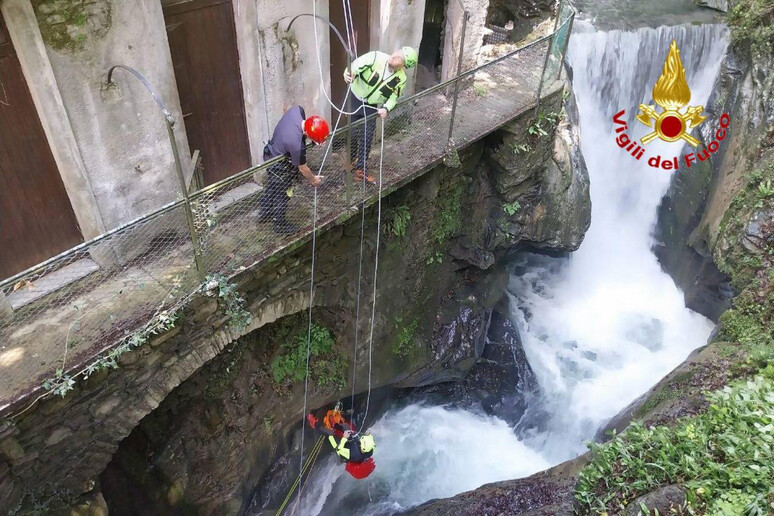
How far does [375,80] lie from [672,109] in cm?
721

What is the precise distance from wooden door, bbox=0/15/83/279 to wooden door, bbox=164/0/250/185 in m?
1.54

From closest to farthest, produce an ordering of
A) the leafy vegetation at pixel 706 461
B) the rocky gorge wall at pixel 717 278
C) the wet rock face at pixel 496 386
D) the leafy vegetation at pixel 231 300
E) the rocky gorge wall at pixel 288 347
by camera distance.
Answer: the leafy vegetation at pixel 706 461
the rocky gorge wall at pixel 288 347
the leafy vegetation at pixel 231 300
the rocky gorge wall at pixel 717 278
the wet rock face at pixel 496 386

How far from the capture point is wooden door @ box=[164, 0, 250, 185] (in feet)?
19.1

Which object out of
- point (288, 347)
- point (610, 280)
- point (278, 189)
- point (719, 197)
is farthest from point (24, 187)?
point (719, 197)

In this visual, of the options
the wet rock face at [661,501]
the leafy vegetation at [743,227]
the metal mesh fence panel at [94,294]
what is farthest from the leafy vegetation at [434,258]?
the wet rock face at [661,501]

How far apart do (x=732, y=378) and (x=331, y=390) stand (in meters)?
5.18

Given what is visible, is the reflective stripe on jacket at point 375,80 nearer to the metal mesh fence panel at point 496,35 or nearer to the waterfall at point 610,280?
the metal mesh fence panel at point 496,35

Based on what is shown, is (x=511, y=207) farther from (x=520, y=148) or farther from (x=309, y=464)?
(x=309, y=464)

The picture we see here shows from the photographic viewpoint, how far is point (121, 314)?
5027 millimetres

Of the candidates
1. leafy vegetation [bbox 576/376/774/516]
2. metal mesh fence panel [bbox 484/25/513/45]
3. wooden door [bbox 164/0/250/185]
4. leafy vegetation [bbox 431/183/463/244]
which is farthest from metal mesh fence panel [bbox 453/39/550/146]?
leafy vegetation [bbox 576/376/774/516]

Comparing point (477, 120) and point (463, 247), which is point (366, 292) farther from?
point (477, 120)

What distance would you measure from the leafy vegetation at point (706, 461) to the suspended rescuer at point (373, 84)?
409 centimetres

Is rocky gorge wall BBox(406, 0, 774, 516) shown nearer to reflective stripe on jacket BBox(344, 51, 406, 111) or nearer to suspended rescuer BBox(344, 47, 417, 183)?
suspended rescuer BBox(344, 47, 417, 183)

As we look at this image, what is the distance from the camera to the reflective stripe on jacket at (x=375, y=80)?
6.10 meters
